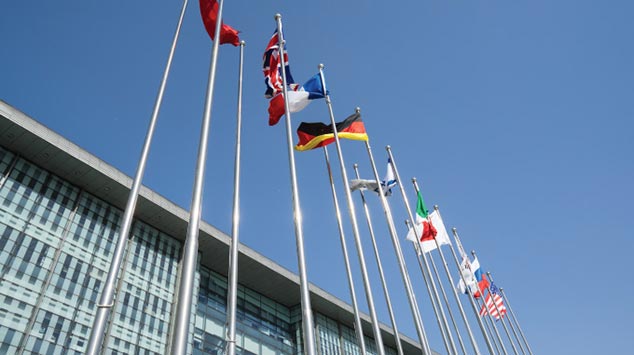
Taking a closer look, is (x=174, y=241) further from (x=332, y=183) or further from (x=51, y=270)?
(x=332, y=183)

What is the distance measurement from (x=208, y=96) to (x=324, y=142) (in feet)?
18.4

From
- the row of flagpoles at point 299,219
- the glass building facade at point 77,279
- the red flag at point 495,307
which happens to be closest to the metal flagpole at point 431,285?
the row of flagpoles at point 299,219

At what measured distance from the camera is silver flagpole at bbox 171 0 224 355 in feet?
23.1

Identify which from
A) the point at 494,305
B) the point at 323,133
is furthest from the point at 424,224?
the point at 494,305

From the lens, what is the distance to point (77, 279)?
26.5m

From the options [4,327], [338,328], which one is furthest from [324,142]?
[338,328]

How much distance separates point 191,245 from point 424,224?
13017 mm

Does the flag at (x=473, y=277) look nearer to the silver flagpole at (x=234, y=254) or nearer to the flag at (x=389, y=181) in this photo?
the flag at (x=389, y=181)

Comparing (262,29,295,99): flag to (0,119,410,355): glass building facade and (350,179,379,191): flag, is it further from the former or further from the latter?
(0,119,410,355): glass building facade

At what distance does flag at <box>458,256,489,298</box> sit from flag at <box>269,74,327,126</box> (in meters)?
10.3

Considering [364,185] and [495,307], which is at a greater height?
[364,185]

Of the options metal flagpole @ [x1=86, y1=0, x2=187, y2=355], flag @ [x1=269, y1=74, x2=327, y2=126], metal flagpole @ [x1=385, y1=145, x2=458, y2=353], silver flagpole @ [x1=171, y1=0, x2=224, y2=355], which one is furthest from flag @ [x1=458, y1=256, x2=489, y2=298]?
metal flagpole @ [x1=86, y1=0, x2=187, y2=355]

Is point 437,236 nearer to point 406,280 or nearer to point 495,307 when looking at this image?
point 406,280

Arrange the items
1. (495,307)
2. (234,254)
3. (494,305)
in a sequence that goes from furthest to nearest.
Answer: (494,305)
(495,307)
(234,254)
